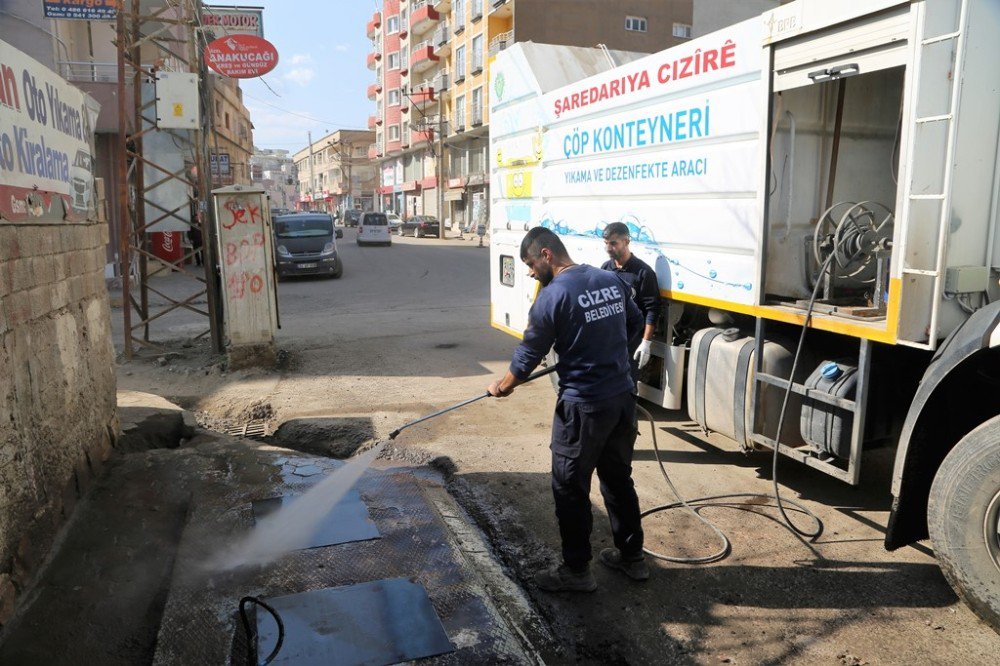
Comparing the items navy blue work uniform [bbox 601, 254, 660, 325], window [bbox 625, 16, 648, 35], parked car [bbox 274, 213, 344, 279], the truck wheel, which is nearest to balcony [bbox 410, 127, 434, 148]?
window [bbox 625, 16, 648, 35]

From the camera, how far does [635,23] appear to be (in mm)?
41375

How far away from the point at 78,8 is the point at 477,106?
1332 inches

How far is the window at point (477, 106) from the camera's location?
153 feet

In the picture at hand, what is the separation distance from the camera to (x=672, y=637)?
3400 millimetres

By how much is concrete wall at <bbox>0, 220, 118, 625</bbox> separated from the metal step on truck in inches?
161

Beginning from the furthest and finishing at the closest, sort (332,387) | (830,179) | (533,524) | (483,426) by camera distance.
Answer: (332,387), (483,426), (830,179), (533,524)

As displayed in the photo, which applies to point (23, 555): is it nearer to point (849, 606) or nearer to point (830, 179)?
point (849, 606)

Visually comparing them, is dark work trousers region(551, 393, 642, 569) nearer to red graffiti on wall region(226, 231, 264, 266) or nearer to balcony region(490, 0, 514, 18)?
red graffiti on wall region(226, 231, 264, 266)

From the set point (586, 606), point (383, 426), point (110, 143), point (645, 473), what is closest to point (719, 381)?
point (645, 473)

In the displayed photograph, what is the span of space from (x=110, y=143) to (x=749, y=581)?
21888 mm

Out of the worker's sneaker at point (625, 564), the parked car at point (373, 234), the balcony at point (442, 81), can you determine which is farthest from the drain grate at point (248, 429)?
the balcony at point (442, 81)

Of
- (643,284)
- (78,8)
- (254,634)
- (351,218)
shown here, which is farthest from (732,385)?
(351,218)

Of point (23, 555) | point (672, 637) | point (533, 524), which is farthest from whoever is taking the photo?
point (533, 524)

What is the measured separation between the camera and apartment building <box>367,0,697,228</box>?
4053cm
